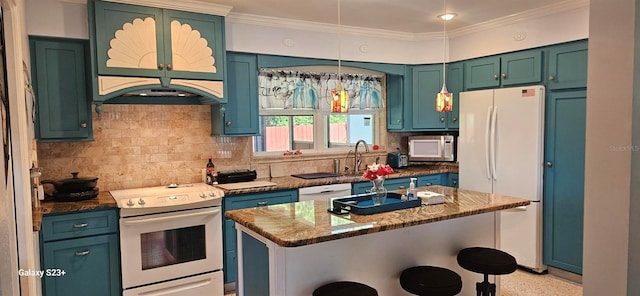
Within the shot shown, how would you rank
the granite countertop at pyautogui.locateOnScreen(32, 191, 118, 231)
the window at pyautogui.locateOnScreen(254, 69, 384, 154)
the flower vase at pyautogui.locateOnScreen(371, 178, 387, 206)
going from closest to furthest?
the flower vase at pyautogui.locateOnScreen(371, 178, 387, 206), the granite countertop at pyautogui.locateOnScreen(32, 191, 118, 231), the window at pyautogui.locateOnScreen(254, 69, 384, 154)

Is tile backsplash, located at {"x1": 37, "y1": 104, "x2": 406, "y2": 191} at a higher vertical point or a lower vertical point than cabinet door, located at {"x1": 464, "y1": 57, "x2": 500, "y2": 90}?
lower

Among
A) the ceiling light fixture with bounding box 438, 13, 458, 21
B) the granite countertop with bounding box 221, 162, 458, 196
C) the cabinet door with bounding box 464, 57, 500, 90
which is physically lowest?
the granite countertop with bounding box 221, 162, 458, 196

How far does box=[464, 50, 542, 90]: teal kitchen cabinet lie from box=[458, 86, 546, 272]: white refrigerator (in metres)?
0.18

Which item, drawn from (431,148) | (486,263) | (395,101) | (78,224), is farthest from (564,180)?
(78,224)

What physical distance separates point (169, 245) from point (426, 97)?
10.6ft

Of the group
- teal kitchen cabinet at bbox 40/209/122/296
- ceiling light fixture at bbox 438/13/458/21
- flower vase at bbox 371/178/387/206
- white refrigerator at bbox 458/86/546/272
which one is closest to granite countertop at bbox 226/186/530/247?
flower vase at bbox 371/178/387/206

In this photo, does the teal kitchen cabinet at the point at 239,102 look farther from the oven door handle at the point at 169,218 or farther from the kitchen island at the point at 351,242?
the kitchen island at the point at 351,242

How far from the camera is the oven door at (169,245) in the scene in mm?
3154

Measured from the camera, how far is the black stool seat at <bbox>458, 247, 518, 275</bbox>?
2527 mm

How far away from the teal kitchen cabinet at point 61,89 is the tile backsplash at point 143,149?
0.93 feet

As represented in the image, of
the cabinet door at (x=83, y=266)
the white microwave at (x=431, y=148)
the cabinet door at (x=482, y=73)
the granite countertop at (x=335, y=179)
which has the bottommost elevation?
the cabinet door at (x=83, y=266)

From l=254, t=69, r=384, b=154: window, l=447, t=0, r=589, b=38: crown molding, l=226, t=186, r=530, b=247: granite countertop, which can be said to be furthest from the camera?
l=254, t=69, r=384, b=154: window

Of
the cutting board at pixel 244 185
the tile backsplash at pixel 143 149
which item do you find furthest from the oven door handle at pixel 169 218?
the tile backsplash at pixel 143 149

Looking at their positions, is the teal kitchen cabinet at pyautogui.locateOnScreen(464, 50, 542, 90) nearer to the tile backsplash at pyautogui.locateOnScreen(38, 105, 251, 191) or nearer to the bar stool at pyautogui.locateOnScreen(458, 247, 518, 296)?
the bar stool at pyautogui.locateOnScreen(458, 247, 518, 296)
